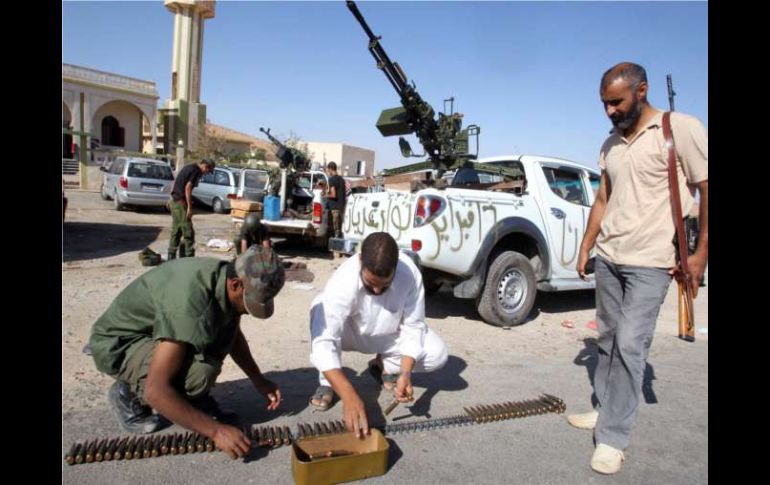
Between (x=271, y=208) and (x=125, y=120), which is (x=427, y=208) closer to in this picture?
(x=271, y=208)

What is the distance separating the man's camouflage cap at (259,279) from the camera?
2367 millimetres

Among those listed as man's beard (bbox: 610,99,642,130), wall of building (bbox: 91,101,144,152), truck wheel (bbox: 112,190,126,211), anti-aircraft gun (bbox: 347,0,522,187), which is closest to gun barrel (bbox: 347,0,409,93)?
anti-aircraft gun (bbox: 347,0,522,187)

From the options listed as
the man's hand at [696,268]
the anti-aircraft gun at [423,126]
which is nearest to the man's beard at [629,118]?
the man's hand at [696,268]

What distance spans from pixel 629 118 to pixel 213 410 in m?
2.83

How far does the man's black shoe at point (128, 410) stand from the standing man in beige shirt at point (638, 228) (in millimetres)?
2395

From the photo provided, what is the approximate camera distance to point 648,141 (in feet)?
9.21

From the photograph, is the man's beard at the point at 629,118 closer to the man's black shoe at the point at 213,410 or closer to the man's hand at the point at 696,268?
the man's hand at the point at 696,268

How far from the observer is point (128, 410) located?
9.07 feet

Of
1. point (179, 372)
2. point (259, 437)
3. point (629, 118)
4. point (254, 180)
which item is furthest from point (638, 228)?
point (254, 180)

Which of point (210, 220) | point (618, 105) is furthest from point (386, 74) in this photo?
point (210, 220)

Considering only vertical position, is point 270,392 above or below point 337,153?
below

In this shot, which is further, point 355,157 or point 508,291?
point 355,157

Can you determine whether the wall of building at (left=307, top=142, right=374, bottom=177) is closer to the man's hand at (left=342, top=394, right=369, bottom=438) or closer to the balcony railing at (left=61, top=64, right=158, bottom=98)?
the balcony railing at (left=61, top=64, right=158, bottom=98)
